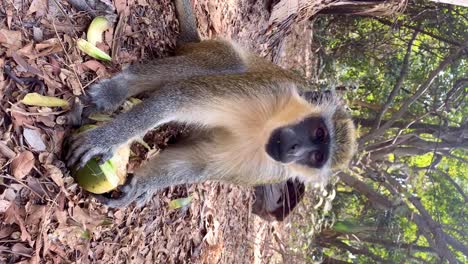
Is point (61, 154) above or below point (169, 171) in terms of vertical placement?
above

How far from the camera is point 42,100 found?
9.43 feet

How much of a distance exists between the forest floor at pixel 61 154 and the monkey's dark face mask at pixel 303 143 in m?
1.17

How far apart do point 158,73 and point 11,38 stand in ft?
3.63

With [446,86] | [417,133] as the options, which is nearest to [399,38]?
[446,86]

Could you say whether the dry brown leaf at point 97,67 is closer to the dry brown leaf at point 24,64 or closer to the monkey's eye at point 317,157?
the dry brown leaf at point 24,64

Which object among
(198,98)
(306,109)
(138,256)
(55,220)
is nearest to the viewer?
(55,220)

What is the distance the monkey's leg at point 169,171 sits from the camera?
3.76 m

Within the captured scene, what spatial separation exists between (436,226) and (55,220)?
702cm

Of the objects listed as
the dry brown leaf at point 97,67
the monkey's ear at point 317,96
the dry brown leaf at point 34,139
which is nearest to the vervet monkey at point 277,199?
the monkey's ear at point 317,96

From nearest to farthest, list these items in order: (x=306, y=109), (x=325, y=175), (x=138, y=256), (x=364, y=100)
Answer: (x=306, y=109), (x=138, y=256), (x=325, y=175), (x=364, y=100)

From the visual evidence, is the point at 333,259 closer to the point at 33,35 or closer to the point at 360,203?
the point at 360,203

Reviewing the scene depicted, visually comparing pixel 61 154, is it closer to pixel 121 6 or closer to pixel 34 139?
pixel 34 139

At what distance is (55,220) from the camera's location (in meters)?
2.94

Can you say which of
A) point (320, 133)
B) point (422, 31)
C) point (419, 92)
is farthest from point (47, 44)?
point (422, 31)
